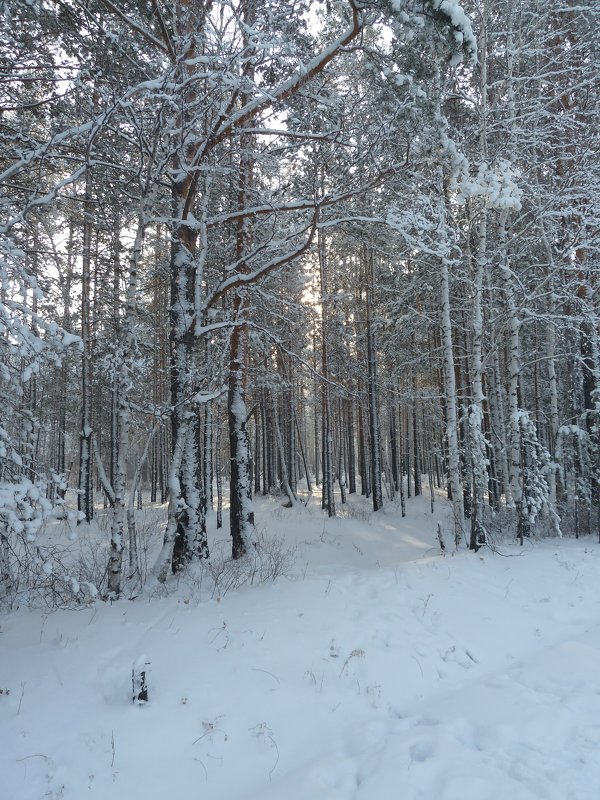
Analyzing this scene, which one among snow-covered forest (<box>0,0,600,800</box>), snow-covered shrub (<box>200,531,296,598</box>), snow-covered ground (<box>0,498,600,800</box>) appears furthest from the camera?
snow-covered shrub (<box>200,531,296,598</box>)

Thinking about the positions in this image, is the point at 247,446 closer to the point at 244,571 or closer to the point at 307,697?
the point at 244,571

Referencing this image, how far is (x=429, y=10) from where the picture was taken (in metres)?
4.24

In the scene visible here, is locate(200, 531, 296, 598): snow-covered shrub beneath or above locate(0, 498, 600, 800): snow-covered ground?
above

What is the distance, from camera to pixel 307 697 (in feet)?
14.1

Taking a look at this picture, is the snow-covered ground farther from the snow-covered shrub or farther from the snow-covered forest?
the snow-covered shrub

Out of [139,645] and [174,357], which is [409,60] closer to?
[174,357]

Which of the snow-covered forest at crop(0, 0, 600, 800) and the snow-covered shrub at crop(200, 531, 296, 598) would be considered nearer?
the snow-covered forest at crop(0, 0, 600, 800)

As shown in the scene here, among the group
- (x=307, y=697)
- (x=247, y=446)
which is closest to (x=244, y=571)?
(x=247, y=446)

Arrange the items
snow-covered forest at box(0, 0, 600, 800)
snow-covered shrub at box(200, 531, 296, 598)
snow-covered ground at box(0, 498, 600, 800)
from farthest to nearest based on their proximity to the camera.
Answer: snow-covered shrub at box(200, 531, 296, 598)
snow-covered forest at box(0, 0, 600, 800)
snow-covered ground at box(0, 498, 600, 800)

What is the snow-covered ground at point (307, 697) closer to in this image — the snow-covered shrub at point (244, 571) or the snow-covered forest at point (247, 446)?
the snow-covered forest at point (247, 446)

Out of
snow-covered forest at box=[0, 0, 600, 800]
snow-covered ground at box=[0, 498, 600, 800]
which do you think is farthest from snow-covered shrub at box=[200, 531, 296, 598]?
snow-covered ground at box=[0, 498, 600, 800]

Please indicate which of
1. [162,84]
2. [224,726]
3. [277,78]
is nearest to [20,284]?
[162,84]

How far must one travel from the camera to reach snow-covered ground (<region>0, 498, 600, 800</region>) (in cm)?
323

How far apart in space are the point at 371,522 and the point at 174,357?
10.5m
